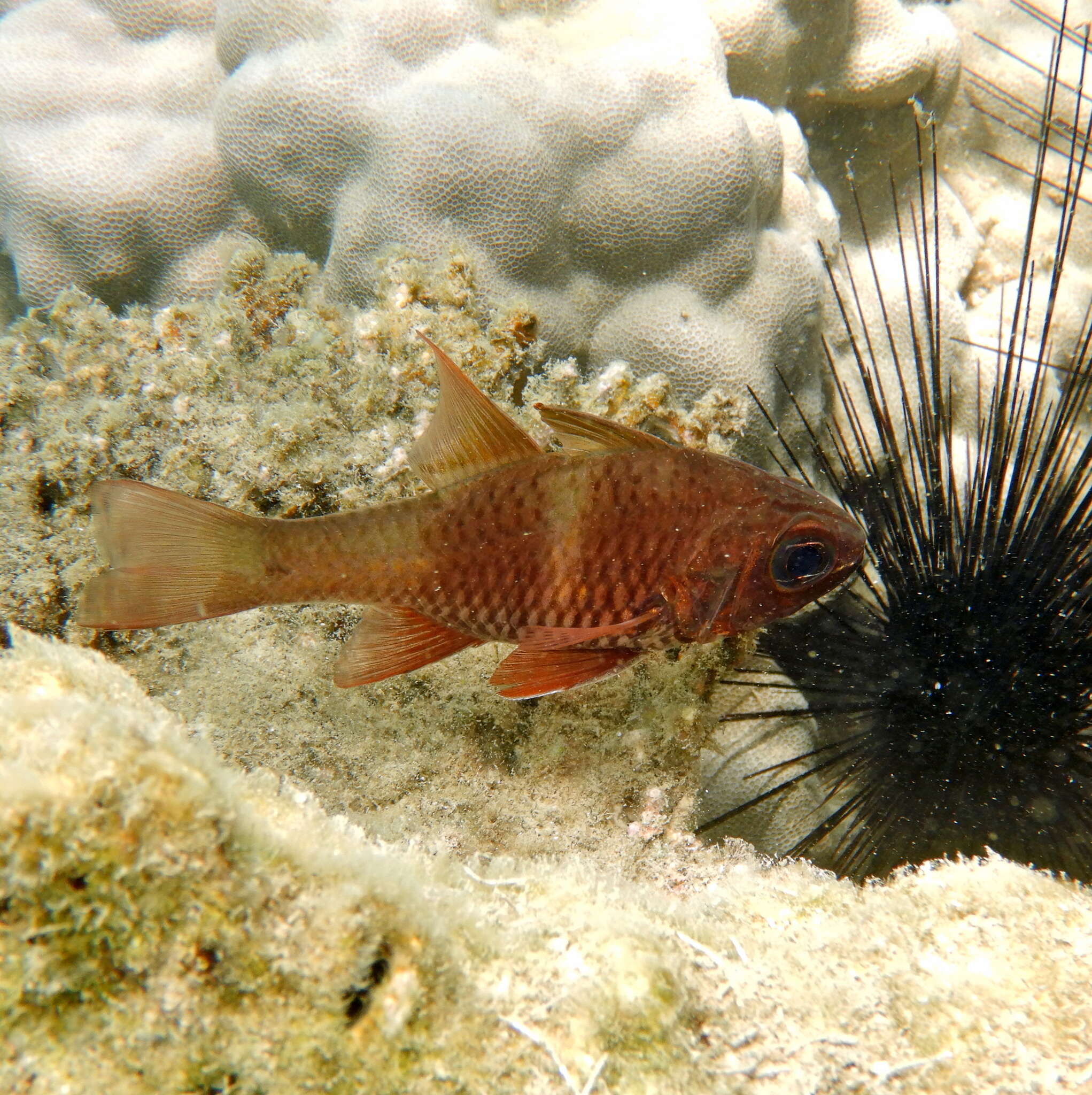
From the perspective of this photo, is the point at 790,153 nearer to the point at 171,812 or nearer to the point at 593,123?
the point at 593,123

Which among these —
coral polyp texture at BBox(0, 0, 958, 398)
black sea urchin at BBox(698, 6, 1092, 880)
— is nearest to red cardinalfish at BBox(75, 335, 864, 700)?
black sea urchin at BBox(698, 6, 1092, 880)

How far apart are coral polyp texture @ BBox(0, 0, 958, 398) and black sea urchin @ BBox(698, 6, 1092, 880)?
72 centimetres

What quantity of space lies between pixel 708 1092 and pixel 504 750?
1551 millimetres

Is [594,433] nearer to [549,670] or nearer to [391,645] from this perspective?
[549,670]

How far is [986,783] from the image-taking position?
8.68ft

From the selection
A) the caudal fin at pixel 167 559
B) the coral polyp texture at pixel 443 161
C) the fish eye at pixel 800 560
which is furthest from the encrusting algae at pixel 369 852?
the fish eye at pixel 800 560

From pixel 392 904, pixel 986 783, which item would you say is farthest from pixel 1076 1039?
pixel 392 904

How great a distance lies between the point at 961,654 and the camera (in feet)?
8.79

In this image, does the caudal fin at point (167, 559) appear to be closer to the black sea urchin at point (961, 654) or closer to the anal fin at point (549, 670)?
the anal fin at point (549, 670)

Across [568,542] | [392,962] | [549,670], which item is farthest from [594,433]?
[392,962]

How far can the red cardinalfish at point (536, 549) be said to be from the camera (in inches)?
80.4

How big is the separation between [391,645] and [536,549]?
0.57m

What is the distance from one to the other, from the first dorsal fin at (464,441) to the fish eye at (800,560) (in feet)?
2.72

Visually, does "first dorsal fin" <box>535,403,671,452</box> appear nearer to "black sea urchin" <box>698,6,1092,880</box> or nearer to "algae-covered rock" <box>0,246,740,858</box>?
"algae-covered rock" <box>0,246,740,858</box>
